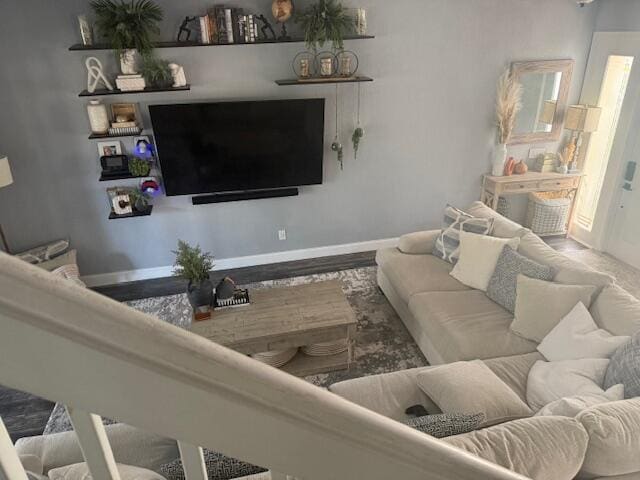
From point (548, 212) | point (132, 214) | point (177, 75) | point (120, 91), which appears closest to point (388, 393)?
point (132, 214)

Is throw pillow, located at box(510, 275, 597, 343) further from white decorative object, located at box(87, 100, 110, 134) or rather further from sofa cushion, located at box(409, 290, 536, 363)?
white decorative object, located at box(87, 100, 110, 134)

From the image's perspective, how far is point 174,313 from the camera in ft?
12.3

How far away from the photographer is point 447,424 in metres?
1.81

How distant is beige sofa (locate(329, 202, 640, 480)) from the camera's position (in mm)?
1631

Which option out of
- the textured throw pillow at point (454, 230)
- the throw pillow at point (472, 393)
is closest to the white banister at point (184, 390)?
the throw pillow at point (472, 393)

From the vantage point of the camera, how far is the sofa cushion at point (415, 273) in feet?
10.7

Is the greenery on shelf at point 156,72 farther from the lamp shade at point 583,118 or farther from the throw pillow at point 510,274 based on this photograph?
the lamp shade at point 583,118

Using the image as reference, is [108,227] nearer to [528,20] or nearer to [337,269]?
[337,269]

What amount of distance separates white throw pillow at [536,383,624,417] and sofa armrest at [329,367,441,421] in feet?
1.73

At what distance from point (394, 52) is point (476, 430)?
3.34 meters

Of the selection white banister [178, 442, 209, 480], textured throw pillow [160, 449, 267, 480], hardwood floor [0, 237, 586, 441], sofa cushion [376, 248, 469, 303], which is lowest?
hardwood floor [0, 237, 586, 441]

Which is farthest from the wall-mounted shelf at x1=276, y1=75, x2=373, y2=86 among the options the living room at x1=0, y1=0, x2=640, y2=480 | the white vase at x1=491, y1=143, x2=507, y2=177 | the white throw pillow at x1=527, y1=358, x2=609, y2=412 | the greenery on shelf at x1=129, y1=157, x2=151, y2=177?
the white throw pillow at x1=527, y1=358, x2=609, y2=412

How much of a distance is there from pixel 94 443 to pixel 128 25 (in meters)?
3.54

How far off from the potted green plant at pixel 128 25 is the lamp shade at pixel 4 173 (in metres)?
1.16
